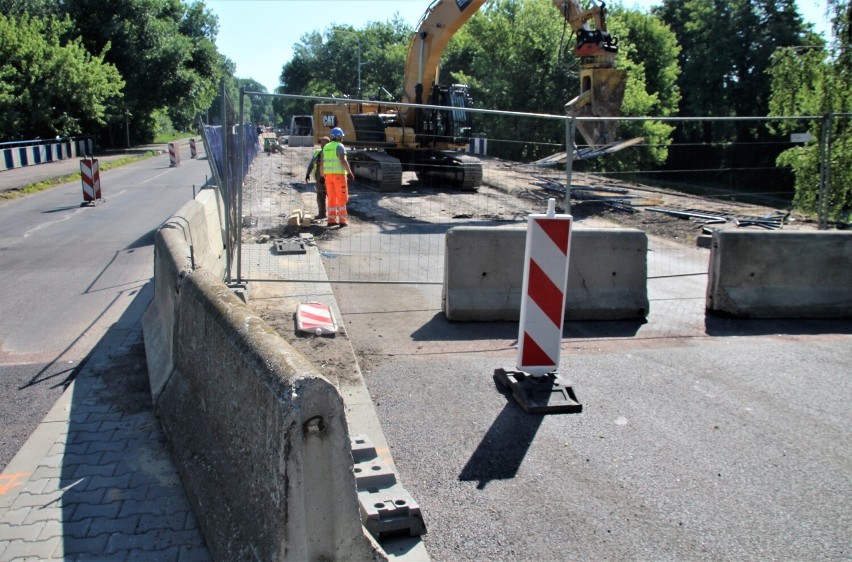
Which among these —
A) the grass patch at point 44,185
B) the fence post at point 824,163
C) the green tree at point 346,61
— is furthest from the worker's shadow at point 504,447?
the green tree at point 346,61

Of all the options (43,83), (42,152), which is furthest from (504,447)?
(43,83)

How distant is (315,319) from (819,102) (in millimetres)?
11756

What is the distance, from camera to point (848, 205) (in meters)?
13.9

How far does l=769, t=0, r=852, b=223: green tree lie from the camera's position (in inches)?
Answer: 520

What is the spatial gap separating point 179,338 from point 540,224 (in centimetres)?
278

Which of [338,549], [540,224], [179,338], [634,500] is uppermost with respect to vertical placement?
[540,224]

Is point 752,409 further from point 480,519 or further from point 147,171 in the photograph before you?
point 147,171

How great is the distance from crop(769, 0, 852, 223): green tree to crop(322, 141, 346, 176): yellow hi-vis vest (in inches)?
352

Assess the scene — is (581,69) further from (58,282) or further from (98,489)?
(98,489)

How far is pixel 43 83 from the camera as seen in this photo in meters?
36.3

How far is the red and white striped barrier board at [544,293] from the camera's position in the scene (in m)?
5.52

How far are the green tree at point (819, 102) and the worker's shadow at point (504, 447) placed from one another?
10.3 m

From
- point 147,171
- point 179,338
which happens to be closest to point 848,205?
point 179,338

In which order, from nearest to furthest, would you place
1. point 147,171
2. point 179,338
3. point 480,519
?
point 480,519 → point 179,338 → point 147,171
